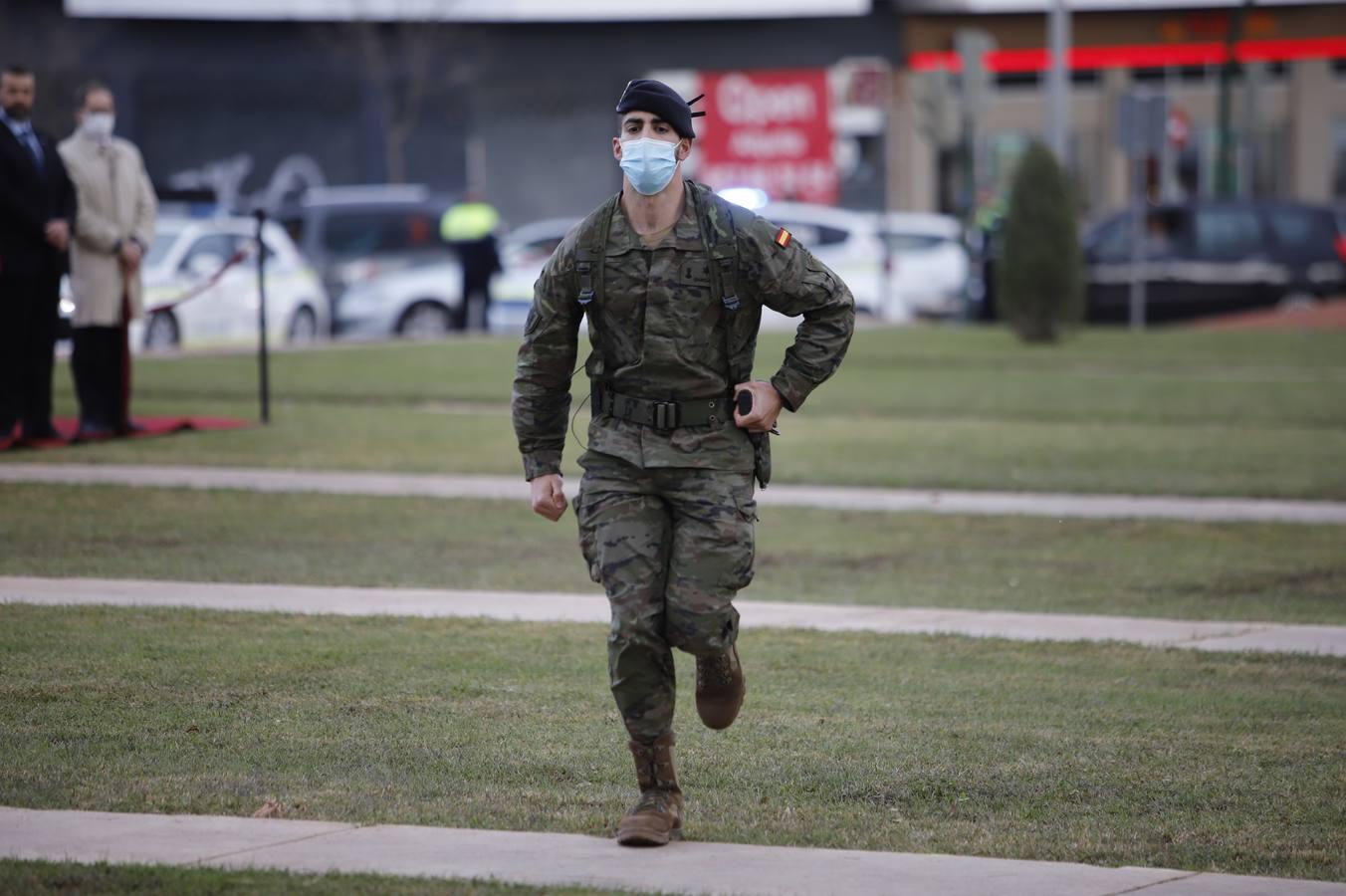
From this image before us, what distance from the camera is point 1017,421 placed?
16.9m

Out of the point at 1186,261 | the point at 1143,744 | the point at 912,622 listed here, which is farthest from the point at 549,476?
the point at 1186,261

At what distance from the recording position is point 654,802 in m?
5.00

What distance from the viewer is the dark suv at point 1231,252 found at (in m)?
28.5

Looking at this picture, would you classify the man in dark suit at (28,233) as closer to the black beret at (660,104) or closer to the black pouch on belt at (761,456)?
the black beret at (660,104)

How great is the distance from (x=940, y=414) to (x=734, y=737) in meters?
11.4

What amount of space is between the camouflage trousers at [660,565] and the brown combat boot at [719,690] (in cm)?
13

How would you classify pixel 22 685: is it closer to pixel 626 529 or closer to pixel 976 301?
pixel 626 529

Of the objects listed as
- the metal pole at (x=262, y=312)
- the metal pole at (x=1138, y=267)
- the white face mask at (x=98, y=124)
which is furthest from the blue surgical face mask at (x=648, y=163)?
the metal pole at (x=1138, y=267)

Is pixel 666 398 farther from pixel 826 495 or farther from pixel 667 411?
pixel 826 495

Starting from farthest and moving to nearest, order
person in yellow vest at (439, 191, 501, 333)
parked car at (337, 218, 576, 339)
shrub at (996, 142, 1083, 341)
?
parked car at (337, 218, 576, 339) < person in yellow vest at (439, 191, 501, 333) < shrub at (996, 142, 1083, 341)

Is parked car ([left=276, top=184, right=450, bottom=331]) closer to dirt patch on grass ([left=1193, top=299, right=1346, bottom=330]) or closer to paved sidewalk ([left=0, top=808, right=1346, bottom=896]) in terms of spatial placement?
dirt patch on grass ([left=1193, top=299, right=1346, bottom=330])

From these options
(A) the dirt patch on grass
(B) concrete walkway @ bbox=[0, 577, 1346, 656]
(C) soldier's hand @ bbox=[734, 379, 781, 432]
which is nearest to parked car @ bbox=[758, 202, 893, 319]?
(A) the dirt patch on grass

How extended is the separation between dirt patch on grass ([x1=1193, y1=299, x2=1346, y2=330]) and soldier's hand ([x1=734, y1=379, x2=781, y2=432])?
23469 mm

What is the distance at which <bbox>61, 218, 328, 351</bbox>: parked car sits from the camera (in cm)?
2184
